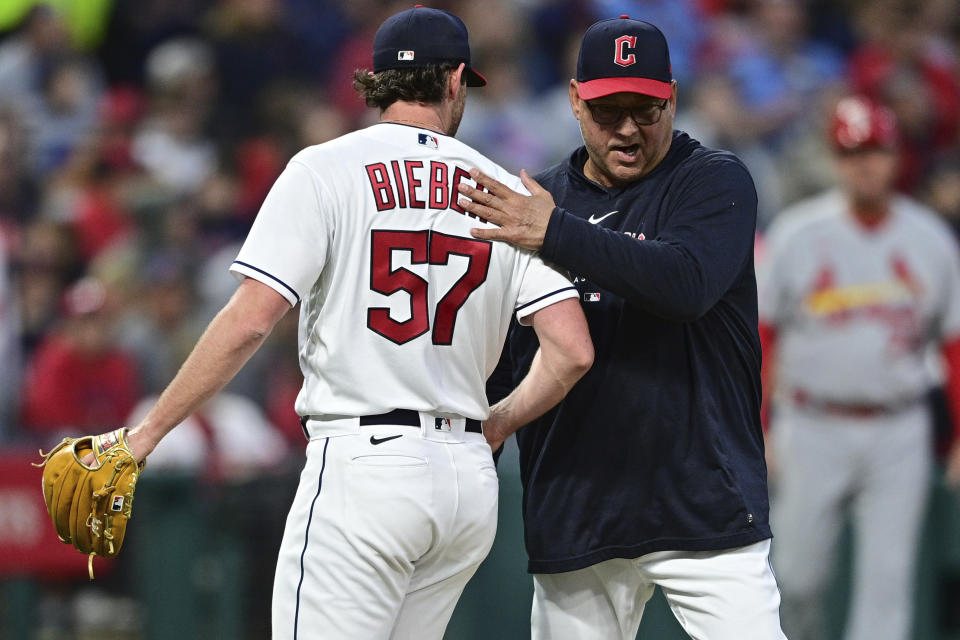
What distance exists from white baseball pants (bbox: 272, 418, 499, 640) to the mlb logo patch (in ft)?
2.20

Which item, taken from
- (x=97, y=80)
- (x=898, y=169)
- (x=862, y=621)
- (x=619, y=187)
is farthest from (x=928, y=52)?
(x=619, y=187)

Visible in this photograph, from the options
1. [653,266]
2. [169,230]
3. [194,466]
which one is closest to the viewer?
[653,266]

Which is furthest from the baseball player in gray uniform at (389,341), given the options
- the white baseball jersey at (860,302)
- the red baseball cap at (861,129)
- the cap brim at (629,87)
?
the red baseball cap at (861,129)

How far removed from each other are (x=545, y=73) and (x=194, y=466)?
449 cm

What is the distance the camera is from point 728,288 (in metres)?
3.30

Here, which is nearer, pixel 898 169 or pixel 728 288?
pixel 728 288

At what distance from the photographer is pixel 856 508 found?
5891 millimetres

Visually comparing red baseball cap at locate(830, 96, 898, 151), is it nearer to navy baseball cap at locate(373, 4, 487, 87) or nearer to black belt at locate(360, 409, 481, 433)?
navy baseball cap at locate(373, 4, 487, 87)

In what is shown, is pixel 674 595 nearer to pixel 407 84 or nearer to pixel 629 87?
pixel 629 87

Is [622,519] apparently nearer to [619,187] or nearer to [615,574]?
[615,574]

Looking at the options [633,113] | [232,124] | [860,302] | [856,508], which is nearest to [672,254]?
[633,113]

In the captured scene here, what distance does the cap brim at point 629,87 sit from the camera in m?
3.29

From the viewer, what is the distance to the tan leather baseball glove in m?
3.04

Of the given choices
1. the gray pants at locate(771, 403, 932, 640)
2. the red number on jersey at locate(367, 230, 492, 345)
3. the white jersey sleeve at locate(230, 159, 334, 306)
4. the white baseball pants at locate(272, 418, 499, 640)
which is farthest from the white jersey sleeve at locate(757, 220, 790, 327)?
the white jersey sleeve at locate(230, 159, 334, 306)
